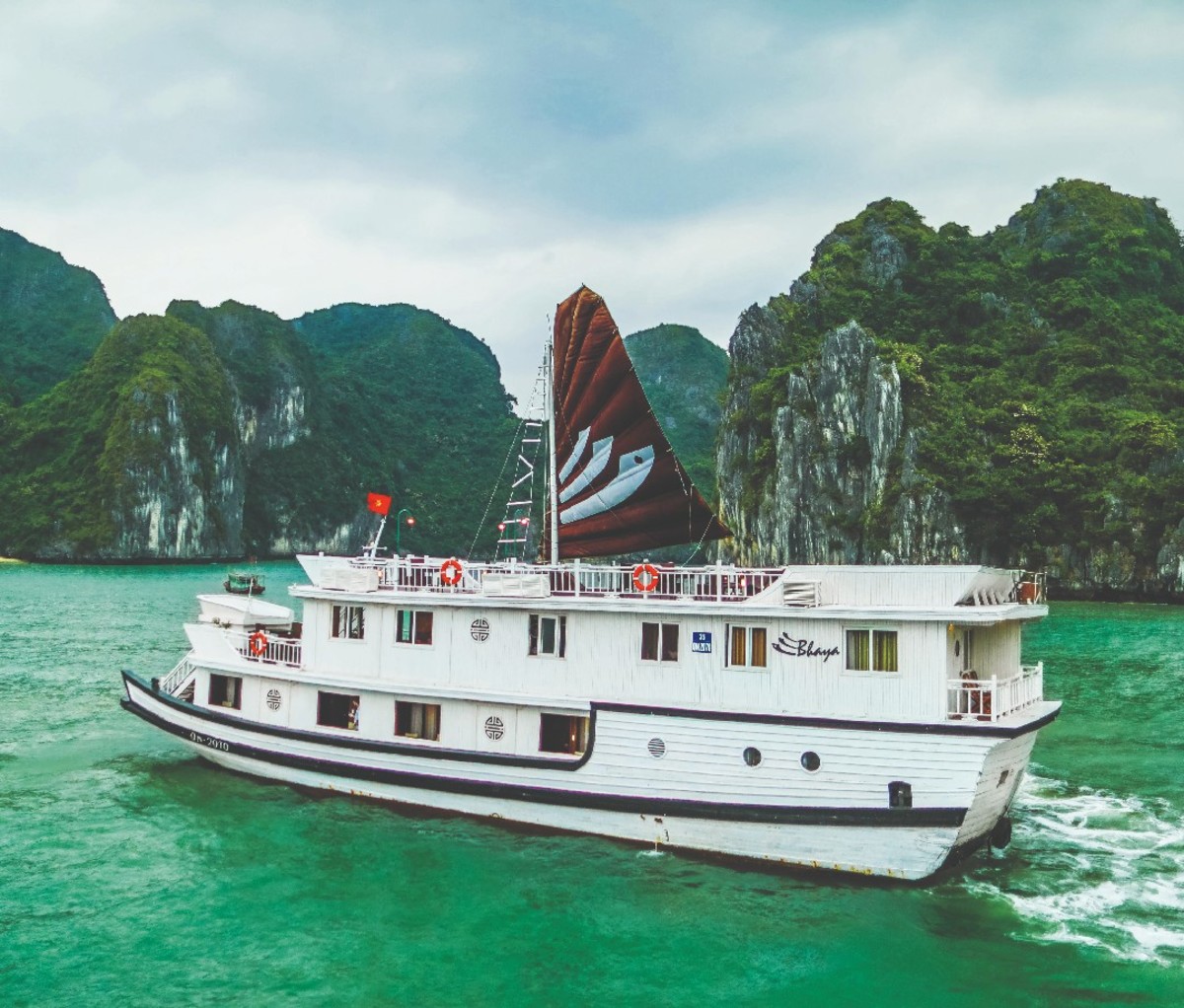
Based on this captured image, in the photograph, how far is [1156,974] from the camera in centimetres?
904

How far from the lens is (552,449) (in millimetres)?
14047

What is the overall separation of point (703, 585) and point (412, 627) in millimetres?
4156

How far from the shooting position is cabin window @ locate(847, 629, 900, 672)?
430 inches

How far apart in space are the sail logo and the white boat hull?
3380mm

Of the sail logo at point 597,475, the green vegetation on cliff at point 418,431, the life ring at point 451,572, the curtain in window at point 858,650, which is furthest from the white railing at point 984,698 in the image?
the green vegetation on cliff at point 418,431

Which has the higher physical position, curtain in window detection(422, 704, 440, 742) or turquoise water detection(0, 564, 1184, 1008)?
curtain in window detection(422, 704, 440, 742)

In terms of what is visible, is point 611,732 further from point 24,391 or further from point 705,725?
point 24,391

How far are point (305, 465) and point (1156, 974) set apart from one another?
5593 inches

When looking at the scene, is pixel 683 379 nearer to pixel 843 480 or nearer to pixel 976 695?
pixel 843 480

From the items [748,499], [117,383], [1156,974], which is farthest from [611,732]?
[117,383]

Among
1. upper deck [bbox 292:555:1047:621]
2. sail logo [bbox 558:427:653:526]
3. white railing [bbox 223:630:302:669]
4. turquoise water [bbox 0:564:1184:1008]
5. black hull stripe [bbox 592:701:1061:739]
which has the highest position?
sail logo [bbox 558:427:653:526]

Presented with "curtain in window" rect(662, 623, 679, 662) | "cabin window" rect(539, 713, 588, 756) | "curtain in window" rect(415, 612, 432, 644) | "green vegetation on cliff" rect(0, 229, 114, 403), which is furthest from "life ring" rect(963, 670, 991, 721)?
"green vegetation on cliff" rect(0, 229, 114, 403)

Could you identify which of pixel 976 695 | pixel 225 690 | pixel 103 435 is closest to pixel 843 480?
pixel 225 690

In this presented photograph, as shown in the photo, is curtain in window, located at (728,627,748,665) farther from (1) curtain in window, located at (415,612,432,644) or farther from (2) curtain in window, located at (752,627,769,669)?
(1) curtain in window, located at (415,612,432,644)
